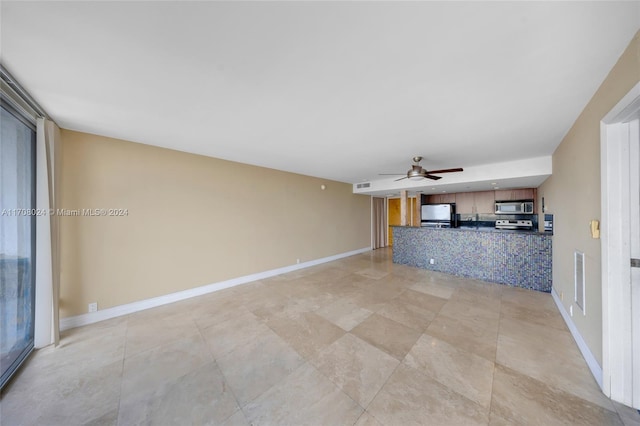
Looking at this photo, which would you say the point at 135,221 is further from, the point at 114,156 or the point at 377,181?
the point at 377,181

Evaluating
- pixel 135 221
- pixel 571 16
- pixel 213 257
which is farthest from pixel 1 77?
pixel 571 16

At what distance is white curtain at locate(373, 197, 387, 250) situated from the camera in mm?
7676

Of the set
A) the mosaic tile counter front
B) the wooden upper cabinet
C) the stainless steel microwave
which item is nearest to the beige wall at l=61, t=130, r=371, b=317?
the mosaic tile counter front

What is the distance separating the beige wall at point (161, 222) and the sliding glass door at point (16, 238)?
0.43 m

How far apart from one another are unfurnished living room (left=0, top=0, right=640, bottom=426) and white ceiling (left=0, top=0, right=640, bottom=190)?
15 millimetres

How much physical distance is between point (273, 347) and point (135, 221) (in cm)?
273

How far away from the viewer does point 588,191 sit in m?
1.87

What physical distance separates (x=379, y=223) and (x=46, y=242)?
25.5 feet

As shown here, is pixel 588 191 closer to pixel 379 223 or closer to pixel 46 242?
pixel 46 242

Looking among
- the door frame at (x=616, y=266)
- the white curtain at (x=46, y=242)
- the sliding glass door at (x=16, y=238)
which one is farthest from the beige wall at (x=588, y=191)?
the white curtain at (x=46, y=242)

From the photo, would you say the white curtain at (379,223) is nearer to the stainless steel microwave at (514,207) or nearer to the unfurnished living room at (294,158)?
the stainless steel microwave at (514,207)

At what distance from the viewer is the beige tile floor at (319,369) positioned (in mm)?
1433

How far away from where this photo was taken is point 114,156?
2859 mm

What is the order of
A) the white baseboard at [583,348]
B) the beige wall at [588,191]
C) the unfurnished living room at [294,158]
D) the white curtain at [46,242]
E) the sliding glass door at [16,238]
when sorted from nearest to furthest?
the unfurnished living room at [294,158] → the beige wall at [588,191] → the white baseboard at [583,348] → the sliding glass door at [16,238] → the white curtain at [46,242]
